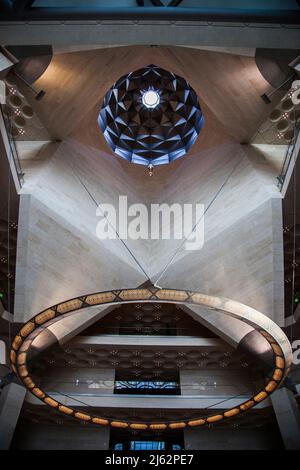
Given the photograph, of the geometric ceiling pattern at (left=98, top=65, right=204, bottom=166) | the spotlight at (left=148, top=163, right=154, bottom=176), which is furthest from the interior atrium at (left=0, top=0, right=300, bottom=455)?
the geometric ceiling pattern at (left=98, top=65, right=204, bottom=166)

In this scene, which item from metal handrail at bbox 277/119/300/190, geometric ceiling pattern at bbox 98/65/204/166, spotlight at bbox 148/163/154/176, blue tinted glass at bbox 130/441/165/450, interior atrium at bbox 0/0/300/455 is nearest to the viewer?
interior atrium at bbox 0/0/300/455

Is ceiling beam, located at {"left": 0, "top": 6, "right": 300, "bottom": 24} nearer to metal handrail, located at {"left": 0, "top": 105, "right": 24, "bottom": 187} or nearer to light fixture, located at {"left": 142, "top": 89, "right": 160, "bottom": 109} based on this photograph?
metal handrail, located at {"left": 0, "top": 105, "right": 24, "bottom": 187}

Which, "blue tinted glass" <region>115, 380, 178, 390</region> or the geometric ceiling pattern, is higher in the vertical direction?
the geometric ceiling pattern

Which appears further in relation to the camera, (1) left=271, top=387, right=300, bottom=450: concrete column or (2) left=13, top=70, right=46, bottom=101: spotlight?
(1) left=271, top=387, right=300, bottom=450: concrete column

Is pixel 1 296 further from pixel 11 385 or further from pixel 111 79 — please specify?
pixel 111 79

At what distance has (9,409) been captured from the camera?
1712 cm

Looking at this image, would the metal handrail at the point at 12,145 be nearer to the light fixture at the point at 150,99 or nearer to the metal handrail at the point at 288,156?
the metal handrail at the point at 288,156

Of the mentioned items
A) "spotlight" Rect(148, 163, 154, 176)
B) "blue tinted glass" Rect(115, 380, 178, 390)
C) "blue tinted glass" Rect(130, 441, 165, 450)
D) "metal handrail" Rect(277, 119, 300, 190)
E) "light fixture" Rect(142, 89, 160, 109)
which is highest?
"light fixture" Rect(142, 89, 160, 109)

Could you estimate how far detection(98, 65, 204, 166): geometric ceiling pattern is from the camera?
22484 millimetres

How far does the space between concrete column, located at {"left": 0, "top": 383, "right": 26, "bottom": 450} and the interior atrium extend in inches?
1.5

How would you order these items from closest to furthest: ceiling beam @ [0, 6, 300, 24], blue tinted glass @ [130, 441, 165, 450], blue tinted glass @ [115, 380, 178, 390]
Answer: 1. ceiling beam @ [0, 6, 300, 24]
2. blue tinted glass @ [115, 380, 178, 390]
3. blue tinted glass @ [130, 441, 165, 450]

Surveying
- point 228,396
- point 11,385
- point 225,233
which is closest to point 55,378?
point 11,385

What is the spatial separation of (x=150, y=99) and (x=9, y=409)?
12487mm

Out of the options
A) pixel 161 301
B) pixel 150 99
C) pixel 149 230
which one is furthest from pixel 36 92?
pixel 161 301
